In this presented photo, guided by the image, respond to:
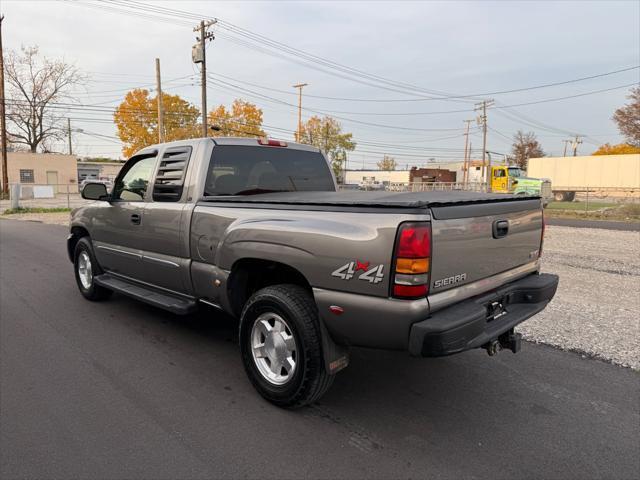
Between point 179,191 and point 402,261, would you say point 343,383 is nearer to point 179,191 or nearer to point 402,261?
point 402,261

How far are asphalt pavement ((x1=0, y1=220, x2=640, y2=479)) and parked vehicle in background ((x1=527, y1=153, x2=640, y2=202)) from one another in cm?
3646

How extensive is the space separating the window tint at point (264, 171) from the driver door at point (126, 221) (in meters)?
0.90

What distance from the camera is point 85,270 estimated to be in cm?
582

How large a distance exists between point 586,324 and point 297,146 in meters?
3.70

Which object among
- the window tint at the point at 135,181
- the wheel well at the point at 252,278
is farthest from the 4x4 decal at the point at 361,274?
the window tint at the point at 135,181

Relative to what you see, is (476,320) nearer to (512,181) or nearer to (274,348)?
(274,348)

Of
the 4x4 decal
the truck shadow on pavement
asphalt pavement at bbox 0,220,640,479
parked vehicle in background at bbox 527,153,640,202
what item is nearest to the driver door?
asphalt pavement at bbox 0,220,640,479

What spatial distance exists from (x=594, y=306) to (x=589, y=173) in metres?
40.6

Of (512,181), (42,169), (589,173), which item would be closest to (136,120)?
(42,169)

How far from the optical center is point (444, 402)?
324cm

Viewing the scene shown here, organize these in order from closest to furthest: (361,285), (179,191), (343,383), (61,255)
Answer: (361,285)
(343,383)
(179,191)
(61,255)

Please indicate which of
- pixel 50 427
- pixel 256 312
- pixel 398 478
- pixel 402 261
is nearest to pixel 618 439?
pixel 398 478

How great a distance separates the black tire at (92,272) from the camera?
18.0ft

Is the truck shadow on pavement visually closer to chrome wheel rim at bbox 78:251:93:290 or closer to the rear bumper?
the rear bumper
